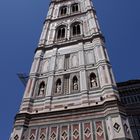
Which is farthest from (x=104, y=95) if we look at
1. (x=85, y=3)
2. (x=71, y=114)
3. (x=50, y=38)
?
(x=85, y=3)

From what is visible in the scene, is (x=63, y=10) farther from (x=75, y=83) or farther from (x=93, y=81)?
(x=93, y=81)

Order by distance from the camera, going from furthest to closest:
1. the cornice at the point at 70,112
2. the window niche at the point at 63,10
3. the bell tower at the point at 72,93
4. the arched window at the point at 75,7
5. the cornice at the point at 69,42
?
the arched window at the point at 75,7, the window niche at the point at 63,10, the cornice at the point at 69,42, the cornice at the point at 70,112, the bell tower at the point at 72,93

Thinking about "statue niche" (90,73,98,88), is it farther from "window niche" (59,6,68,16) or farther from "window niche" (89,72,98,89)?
"window niche" (59,6,68,16)

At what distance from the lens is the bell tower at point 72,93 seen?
786 centimetres

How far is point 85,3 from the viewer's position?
19.8m

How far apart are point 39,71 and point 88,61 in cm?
304

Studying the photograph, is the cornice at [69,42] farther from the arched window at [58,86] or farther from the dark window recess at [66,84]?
the arched window at [58,86]

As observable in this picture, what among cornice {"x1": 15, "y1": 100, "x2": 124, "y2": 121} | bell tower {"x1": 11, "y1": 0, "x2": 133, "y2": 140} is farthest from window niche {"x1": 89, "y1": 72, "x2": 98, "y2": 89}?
cornice {"x1": 15, "y1": 100, "x2": 124, "y2": 121}

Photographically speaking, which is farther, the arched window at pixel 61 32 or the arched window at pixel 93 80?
the arched window at pixel 61 32

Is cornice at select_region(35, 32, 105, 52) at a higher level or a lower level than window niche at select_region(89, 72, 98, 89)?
higher

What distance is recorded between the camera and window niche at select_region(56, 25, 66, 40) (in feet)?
50.7

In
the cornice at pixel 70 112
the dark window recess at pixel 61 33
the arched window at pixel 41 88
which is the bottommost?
the cornice at pixel 70 112

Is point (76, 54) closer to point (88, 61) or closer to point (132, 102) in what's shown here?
point (88, 61)

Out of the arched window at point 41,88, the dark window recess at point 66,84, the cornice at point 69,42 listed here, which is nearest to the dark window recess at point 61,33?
the cornice at point 69,42
